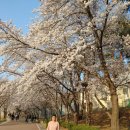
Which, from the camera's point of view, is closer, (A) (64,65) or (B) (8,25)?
(A) (64,65)

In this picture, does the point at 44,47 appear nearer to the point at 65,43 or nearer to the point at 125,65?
the point at 65,43

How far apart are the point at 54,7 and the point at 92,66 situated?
4.35 meters

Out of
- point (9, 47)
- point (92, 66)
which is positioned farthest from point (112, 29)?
point (9, 47)

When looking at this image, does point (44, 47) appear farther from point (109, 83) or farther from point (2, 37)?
point (109, 83)

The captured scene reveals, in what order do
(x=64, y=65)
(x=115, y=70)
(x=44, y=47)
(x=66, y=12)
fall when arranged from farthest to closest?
(x=115, y=70), (x=44, y=47), (x=66, y=12), (x=64, y=65)

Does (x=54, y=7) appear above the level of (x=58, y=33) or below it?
above

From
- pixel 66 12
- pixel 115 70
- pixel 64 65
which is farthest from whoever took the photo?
pixel 115 70

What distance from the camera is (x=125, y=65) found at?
21.8 metres

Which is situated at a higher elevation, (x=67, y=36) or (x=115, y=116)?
(x=67, y=36)

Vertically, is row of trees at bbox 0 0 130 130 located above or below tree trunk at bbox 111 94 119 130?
above

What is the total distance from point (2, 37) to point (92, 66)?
17.3ft

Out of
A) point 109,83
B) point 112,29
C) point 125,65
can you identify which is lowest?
point 109,83

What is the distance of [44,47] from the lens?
19078 millimetres

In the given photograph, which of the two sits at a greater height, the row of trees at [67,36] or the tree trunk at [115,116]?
the row of trees at [67,36]
